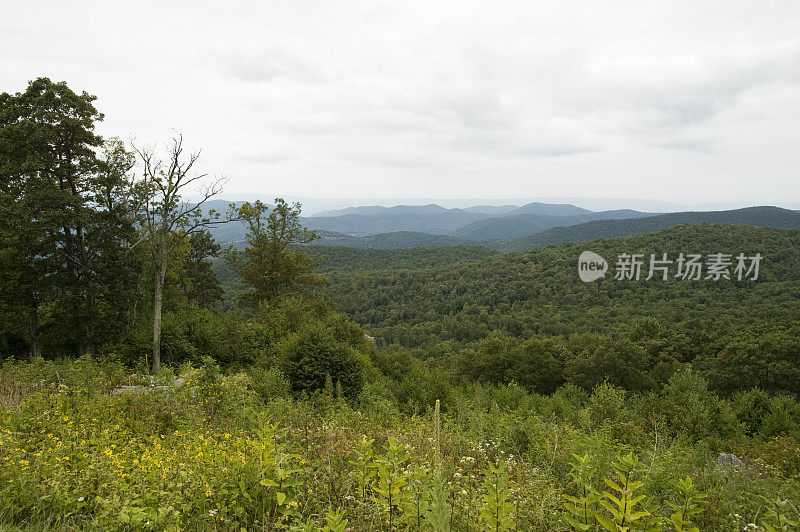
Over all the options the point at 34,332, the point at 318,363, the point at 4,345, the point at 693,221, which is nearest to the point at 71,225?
the point at 34,332

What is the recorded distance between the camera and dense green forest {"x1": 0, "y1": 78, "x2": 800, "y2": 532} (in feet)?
9.31

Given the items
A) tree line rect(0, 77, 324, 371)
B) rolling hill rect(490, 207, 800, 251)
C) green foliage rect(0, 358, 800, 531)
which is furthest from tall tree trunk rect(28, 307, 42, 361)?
rolling hill rect(490, 207, 800, 251)

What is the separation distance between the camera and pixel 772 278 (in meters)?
67.2

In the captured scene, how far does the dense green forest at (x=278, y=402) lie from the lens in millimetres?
2838

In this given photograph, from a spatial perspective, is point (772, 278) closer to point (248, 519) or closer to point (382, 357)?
point (382, 357)

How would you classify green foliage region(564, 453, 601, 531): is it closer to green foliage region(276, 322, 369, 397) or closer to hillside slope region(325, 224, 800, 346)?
green foliage region(276, 322, 369, 397)

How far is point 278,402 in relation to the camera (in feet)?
22.4

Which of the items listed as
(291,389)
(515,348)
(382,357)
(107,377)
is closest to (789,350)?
(515,348)

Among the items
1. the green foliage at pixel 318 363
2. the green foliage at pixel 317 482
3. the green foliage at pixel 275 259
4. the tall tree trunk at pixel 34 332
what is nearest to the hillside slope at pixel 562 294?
the green foliage at pixel 275 259

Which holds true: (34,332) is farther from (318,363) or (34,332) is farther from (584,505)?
(584,505)

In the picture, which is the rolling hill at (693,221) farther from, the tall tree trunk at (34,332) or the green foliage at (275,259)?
the tall tree trunk at (34,332)

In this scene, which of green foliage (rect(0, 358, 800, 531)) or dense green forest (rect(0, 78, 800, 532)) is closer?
green foliage (rect(0, 358, 800, 531))

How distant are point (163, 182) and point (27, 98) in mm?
4607

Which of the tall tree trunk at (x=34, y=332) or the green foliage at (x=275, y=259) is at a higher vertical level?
the green foliage at (x=275, y=259)
